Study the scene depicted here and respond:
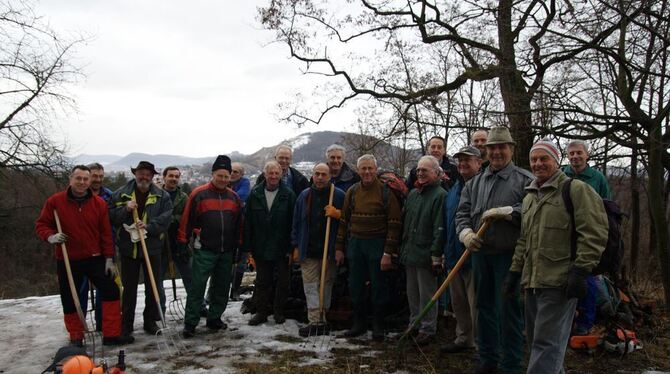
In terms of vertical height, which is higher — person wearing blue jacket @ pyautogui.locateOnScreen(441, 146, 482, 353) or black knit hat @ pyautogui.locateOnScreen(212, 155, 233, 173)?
black knit hat @ pyautogui.locateOnScreen(212, 155, 233, 173)

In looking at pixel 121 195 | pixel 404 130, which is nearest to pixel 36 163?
pixel 121 195

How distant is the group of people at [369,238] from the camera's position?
3.53 m

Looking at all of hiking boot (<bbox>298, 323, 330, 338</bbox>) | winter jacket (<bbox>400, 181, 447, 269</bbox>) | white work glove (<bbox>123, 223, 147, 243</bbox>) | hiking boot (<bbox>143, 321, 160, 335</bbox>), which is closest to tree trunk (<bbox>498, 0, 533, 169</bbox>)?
winter jacket (<bbox>400, 181, 447, 269</bbox>)

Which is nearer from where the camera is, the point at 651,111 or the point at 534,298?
the point at 534,298

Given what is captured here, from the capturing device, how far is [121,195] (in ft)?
19.0

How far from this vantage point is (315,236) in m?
5.95

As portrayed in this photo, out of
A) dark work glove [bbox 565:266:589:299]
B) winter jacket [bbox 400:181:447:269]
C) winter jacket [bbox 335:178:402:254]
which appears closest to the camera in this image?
dark work glove [bbox 565:266:589:299]

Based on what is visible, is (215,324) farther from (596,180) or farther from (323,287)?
(596,180)

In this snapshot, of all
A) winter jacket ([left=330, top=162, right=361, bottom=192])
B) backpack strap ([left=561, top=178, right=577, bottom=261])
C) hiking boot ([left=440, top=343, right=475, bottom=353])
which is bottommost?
hiking boot ([left=440, top=343, right=475, bottom=353])

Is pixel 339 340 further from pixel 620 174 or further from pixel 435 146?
pixel 620 174

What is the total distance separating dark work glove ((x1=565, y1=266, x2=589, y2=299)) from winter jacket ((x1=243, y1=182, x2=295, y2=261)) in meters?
3.79

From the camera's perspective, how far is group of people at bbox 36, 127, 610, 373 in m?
3.53

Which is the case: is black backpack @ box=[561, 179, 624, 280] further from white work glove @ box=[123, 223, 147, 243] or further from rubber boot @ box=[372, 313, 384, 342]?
white work glove @ box=[123, 223, 147, 243]

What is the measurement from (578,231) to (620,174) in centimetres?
1214
